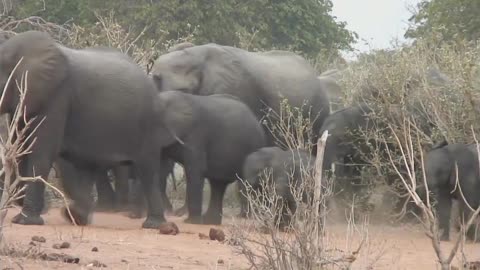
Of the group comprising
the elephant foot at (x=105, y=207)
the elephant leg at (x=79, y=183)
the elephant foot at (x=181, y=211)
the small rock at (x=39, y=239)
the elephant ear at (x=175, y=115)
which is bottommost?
the elephant foot at (x=181, y=211)

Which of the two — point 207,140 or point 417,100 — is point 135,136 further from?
point 417,100

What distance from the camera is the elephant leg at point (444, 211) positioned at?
36.8 ft

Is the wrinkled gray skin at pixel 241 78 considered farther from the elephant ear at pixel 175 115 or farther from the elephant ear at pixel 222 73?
the elephant ear at pixel 175 115

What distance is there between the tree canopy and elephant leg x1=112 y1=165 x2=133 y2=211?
41.3 feet

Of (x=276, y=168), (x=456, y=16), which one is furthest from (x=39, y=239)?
(x=456, y=16)

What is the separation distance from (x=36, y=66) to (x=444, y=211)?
12.7 feet

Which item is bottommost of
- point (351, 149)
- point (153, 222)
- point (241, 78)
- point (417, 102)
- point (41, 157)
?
point (153, 222)

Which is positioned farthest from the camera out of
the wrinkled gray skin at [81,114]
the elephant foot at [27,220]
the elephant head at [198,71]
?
the elephant head at [198,71]

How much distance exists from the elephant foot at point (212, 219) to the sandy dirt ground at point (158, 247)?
209 mm

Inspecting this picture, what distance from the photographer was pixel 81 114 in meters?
10.5

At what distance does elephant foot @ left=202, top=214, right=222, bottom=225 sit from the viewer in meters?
11.7

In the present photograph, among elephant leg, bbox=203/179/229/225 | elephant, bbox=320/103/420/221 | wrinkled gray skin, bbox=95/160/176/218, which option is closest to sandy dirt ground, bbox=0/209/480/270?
elephant leg, bbox=203/179/229/225

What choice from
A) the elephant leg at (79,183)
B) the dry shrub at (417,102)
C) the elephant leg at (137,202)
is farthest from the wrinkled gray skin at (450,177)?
the elephant leg at (79,183)

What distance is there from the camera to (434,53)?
13609 mm
